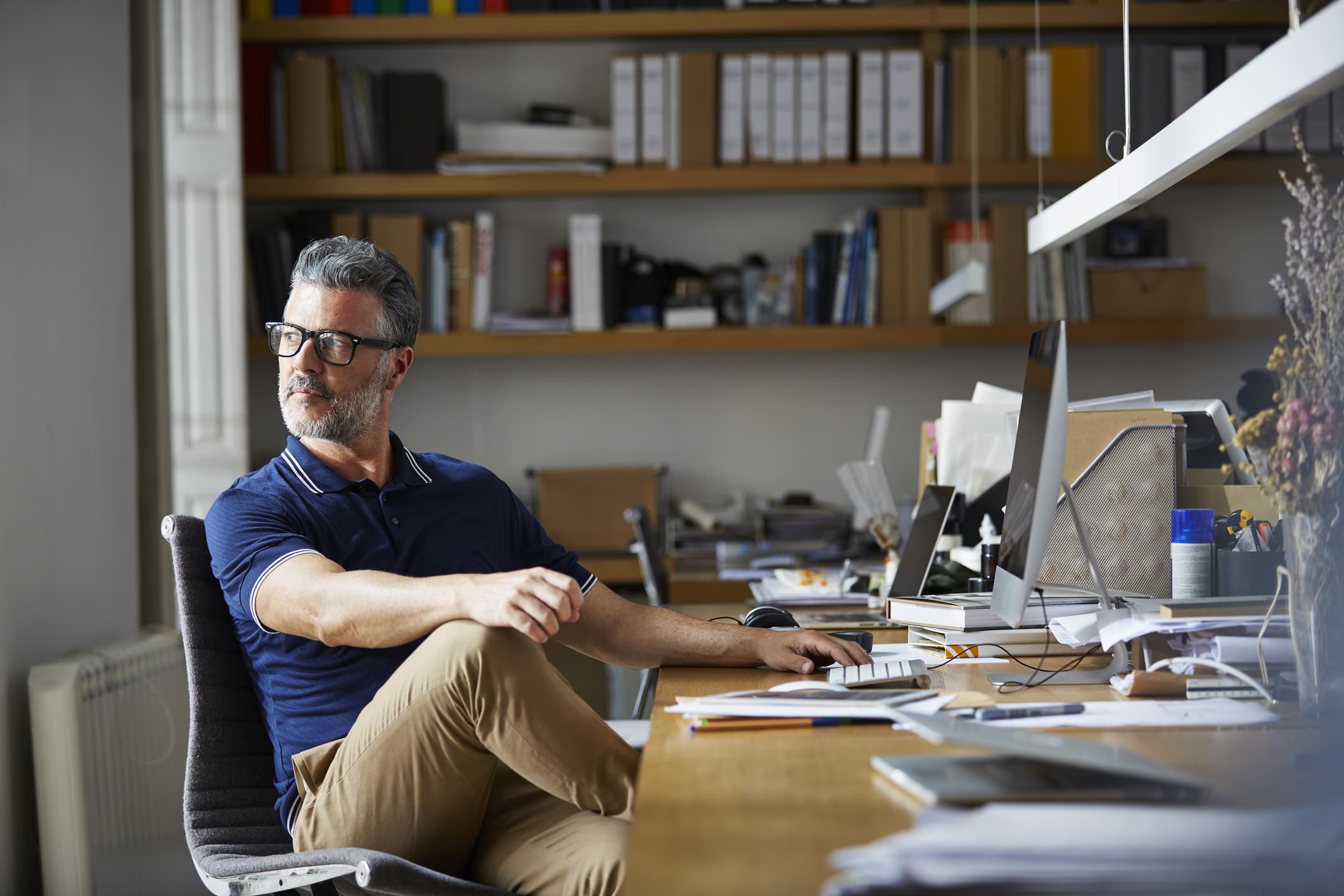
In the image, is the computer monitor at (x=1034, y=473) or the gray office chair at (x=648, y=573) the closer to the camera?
the computer monitor at (x=1034, y=473)

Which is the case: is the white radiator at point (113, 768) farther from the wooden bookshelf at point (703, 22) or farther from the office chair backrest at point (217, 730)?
the wooden bookshelf at point (703, 22)

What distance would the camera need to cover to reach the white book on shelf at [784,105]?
400 centimetres

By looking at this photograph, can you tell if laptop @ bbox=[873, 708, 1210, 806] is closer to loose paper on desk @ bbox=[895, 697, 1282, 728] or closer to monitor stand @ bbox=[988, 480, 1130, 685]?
loose paper on desk @ bbox=[895, 697, 1282, 728]

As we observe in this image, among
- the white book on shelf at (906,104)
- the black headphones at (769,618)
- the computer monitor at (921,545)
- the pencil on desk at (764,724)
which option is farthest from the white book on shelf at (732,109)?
the pencil on desk at (764,724)

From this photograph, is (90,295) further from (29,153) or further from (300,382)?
(300,382)

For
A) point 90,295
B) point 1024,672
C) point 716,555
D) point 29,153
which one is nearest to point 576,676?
point 716,555

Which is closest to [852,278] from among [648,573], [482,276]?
[482,276]

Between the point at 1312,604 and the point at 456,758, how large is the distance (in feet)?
3.14

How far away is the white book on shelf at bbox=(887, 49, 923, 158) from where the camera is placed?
13.1 feet

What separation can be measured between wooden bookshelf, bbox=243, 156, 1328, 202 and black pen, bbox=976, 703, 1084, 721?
2907 mm

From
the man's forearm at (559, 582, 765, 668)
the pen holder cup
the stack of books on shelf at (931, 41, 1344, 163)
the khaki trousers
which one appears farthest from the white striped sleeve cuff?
the stack of books on shelf at (931, 41, 1344, 163)

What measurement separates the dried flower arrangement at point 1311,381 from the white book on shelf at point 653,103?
282 centimetres

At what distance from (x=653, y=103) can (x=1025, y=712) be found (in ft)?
10.1

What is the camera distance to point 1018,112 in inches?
158
